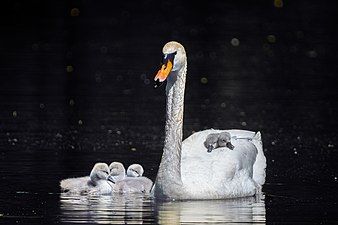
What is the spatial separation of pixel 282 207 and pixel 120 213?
177 centimetres

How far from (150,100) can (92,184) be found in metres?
8.91

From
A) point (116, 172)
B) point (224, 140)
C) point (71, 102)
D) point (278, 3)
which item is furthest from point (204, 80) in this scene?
point (278, 3)

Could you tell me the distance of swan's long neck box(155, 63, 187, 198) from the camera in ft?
48.5

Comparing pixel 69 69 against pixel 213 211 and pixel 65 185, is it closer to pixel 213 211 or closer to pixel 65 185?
pixel 65 185

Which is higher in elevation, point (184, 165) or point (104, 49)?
point (104, 49)

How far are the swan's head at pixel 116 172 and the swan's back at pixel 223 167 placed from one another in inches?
29.9

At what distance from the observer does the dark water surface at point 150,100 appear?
14703 millimetres

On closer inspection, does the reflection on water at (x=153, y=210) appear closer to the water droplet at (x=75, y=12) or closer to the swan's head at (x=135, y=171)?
the swan's head at (x=135, y=171)

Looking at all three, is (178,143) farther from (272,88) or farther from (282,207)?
(272,88)

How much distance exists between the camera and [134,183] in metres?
15.7

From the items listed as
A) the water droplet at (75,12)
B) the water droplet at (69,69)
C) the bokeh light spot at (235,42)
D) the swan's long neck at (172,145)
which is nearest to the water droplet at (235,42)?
the bokeh light spot at (235,42)

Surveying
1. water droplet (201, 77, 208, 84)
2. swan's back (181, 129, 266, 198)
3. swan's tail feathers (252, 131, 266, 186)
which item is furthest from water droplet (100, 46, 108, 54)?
swan's back (181, 129, 266, 198)

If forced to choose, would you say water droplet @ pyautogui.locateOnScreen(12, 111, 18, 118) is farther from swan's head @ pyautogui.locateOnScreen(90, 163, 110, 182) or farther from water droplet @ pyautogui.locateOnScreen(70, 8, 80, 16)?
water droplet @ pyautogui.locateOnScreen(70, 8, 80, 16)

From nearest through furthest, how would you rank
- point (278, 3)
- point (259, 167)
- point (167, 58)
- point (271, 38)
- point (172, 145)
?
point (167, 58)
point (172, 145)
point (259, 167)
point (271, 38)
point (278, 3)
